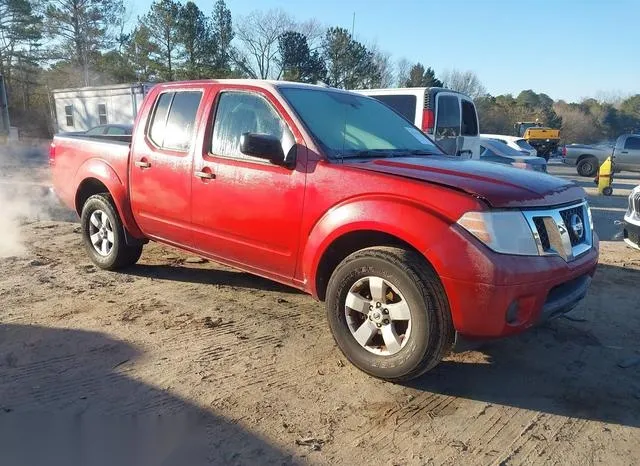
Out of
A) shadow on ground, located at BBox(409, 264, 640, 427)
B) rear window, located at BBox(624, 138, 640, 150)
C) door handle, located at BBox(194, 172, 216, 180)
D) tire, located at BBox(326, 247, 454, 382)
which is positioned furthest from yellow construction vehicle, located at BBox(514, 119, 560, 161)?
tire, located at BBox(326, 247, 454, 382)

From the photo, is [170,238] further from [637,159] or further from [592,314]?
[637,159]

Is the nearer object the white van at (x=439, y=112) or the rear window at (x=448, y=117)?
the white van at (x=439, y=112)

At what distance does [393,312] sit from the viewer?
3.17 m

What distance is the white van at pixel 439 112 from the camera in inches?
356

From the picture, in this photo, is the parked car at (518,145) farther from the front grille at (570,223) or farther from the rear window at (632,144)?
the front grille at (570,223)

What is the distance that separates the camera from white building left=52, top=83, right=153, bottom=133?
779 inches

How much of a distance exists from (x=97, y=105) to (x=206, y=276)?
64.2ft

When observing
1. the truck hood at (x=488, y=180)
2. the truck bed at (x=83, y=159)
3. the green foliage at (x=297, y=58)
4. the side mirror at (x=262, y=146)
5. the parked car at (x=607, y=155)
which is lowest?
the parked car at (x=607, y=155)

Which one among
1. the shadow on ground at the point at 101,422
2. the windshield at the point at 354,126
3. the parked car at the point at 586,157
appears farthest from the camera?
the parked car at the point at 586,157

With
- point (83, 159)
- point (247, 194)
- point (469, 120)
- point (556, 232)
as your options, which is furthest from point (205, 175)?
point (469, 120)

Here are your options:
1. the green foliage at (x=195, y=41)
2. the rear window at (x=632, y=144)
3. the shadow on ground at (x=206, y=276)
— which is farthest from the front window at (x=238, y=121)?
the green foliage at (x=195, y=41)

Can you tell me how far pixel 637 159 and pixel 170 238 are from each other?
20.5 meters

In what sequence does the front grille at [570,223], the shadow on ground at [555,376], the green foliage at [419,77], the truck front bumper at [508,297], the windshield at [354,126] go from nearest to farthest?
the truck front bumper at [508,297]
the shadow on ground at [555,376]
the front grille at [570,223]
the windshield at [354,126]
the green foliage at [419,77]

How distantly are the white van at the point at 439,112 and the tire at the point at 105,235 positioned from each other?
5244 millimetres
